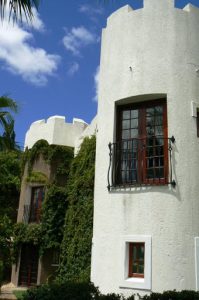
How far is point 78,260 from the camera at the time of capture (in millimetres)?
13000

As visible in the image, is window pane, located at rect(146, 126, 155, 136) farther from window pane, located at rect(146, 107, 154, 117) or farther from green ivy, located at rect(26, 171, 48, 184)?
green ivy, located at rect(26, 171, 48, 184)

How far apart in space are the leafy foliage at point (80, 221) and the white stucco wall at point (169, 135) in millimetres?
2798

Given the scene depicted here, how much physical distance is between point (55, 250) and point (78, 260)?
4177 millimetres

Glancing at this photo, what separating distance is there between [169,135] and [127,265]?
3228 millimetres

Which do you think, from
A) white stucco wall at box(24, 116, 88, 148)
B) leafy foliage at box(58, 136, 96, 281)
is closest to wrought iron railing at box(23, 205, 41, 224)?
white stucco wall at box(24, 116, 88, 148)

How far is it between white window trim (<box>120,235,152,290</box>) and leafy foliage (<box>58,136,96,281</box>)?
118 inches

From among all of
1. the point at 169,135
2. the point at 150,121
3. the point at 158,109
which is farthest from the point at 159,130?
the point at 158,109

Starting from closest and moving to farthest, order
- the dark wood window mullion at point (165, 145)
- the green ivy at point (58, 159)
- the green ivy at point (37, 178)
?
the dark wood window mullion at point (165, 145), the green ivy at point (58, 159), the green ivy at point (37, 178)

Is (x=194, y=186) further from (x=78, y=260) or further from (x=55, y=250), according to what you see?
(x=55, y=250)

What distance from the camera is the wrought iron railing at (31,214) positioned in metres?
18.3

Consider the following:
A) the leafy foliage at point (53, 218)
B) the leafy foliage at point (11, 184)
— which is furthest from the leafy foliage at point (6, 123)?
the leafy foliage at point (11, 184)

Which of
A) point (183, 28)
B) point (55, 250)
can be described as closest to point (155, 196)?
point (183, 28)

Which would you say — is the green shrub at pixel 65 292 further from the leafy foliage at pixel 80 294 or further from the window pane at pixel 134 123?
the window pane at pixel 134 123

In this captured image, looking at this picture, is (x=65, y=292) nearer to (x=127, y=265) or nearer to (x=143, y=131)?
(x=127, y=265)
